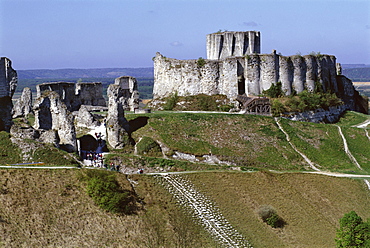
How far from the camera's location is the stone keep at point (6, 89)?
3831 centimetres

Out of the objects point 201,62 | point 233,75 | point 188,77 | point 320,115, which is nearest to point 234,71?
point 233,75

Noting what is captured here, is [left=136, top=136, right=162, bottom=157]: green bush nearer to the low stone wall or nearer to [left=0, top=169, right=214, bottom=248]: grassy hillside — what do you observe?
[left=0, top=169, right=214, bottom=248]: grassy hillside

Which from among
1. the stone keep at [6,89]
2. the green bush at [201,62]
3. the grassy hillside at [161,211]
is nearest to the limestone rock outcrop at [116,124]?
the stone keep at [6,89]

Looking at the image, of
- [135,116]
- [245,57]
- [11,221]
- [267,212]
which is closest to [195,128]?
[135,116]

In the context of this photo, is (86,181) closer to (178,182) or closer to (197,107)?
(178,182)

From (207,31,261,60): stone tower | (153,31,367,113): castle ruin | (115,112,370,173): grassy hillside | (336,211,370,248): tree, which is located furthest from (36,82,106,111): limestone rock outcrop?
(336,211,370,248): tree

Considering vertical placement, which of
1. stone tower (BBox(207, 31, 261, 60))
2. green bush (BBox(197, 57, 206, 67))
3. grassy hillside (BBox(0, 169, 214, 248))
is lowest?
grassy hillside (BBox(0, 169, 214, 248))

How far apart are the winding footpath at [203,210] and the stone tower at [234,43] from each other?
111ft

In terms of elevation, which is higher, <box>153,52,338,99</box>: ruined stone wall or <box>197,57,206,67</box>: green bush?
<box>197,57,206,67</box>: green bush

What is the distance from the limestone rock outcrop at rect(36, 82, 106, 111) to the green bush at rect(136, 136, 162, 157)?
12.8 metres

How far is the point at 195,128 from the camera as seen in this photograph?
50656 mm

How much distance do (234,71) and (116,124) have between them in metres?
19.6

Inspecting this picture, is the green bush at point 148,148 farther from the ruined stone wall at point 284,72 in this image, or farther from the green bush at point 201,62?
the ruined stone wall at point 284,72

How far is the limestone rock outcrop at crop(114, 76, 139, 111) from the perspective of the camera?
6172 centimetres
